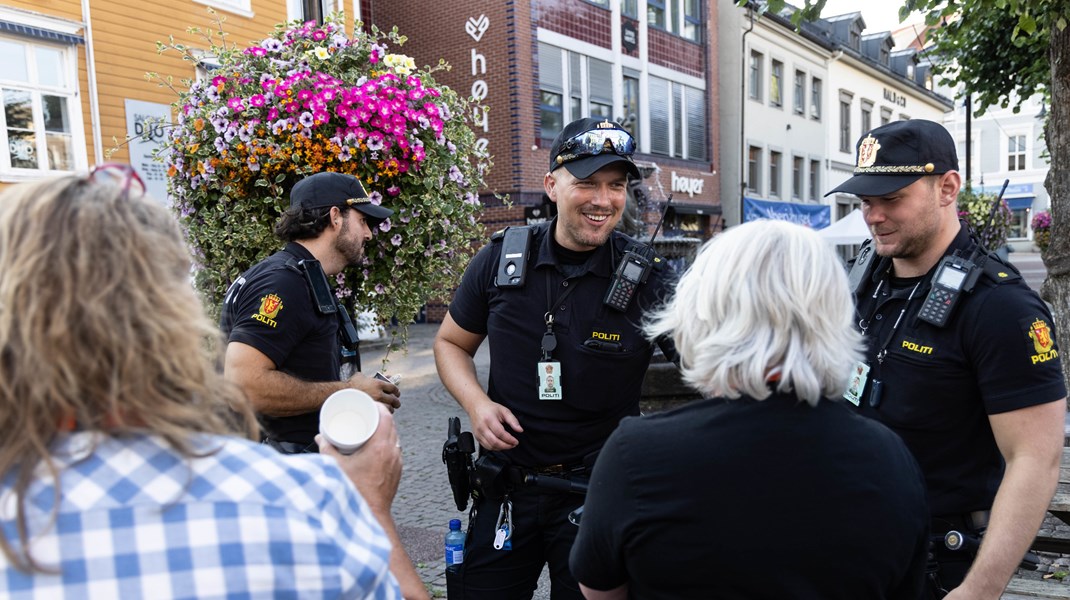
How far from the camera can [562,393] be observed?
2746 millimetres

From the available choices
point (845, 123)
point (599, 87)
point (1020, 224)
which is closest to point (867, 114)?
point (845, 123)

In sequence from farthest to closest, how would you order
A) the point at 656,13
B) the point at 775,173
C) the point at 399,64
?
the point at 775,173, the point at 656,13, the point at 399,64

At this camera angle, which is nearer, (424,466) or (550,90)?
(424,466)

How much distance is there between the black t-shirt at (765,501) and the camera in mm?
1422

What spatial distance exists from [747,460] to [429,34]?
19.6m

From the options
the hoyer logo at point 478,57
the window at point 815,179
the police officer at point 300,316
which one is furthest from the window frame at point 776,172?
the police officer at point 300,316

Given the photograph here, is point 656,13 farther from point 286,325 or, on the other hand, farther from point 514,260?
point 286,325

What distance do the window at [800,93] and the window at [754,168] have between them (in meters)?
3.57

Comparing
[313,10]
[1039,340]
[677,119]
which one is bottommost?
[1039,340]

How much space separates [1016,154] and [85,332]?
5343cm

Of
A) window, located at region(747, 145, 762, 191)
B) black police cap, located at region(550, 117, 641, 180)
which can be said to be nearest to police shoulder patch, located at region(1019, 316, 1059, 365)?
black police cap, located at region(550, 117, 641, 180)

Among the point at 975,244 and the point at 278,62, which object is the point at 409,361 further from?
the point at 975,244

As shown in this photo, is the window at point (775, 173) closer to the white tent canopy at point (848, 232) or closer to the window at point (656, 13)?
the window at point (656, 13)

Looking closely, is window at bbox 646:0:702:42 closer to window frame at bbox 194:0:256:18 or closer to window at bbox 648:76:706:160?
window at bbox 648:76:706:160
